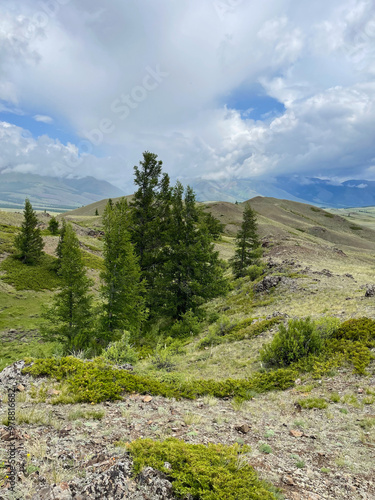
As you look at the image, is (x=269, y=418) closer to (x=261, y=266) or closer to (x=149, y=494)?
(x=149, y=494)

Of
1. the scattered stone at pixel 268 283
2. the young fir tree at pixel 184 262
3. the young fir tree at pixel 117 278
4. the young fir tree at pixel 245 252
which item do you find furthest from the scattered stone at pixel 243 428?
the young fir tree at pixel 245 252

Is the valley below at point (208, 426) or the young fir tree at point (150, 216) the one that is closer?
the valley below at point (208, 426)

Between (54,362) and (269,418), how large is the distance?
7.06m

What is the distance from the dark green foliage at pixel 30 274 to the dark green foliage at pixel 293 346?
29523 millimetres

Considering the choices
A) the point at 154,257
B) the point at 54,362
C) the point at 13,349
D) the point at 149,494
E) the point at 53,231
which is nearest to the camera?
the point at 149,494

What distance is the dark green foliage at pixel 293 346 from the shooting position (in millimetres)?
10836

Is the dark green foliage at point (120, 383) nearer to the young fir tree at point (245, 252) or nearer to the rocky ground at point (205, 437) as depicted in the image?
the rocky ground at point (205, 437)

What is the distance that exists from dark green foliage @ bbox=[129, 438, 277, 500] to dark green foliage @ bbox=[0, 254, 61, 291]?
1275 inches

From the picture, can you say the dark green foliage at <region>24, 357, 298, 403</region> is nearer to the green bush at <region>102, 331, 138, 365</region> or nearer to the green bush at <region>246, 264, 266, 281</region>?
the green bush at <region>102, 331, 138, 365</region>

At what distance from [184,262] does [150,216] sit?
17.9 feet

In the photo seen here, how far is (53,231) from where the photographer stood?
2368 inches

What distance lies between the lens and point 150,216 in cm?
2431

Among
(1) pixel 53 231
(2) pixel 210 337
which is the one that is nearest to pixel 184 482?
(2) pixel 210 337

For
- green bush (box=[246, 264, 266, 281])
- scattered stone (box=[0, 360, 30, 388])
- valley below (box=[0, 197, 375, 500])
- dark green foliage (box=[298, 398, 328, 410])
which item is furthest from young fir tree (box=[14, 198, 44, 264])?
dark green foliage (box=[298, 398, 328, 410])
